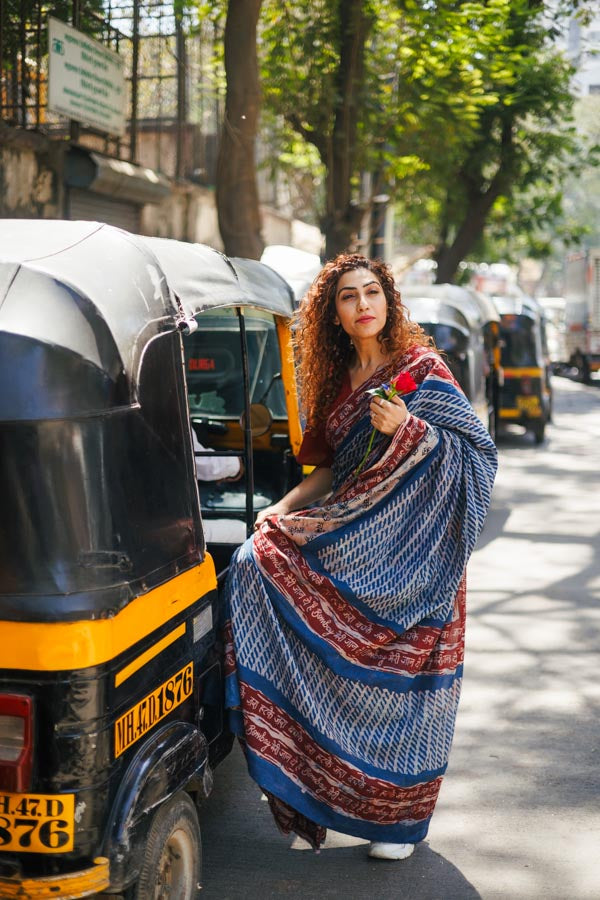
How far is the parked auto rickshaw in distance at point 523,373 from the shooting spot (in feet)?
46.6

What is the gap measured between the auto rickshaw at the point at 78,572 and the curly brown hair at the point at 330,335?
3.44 feet

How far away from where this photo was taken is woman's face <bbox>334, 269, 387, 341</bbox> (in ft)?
11.4

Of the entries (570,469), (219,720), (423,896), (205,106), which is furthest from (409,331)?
(205,106)

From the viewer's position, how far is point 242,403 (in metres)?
5.48

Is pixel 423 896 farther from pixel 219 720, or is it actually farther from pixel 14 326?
pixel 14 326

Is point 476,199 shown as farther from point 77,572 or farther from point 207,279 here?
point 77,572

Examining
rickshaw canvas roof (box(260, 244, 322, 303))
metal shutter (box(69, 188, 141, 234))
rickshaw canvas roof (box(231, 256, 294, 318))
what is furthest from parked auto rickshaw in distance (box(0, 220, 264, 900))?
rickshaw canvas roof (box(260, 244, 322, 303))

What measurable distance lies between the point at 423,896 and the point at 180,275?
2.02 metres

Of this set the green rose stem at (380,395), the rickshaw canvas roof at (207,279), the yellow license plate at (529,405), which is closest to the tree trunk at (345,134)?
the yellow license plate at (529,405)

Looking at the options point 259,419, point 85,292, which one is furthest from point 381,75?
point 85,292

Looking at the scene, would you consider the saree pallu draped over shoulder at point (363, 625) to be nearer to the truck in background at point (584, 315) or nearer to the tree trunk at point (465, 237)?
the tree trunk at point (465, 237)

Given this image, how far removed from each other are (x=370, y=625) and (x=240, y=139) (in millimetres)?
6409

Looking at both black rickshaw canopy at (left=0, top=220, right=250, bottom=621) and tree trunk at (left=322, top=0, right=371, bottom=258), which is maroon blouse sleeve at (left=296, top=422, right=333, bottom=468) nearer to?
black rickshaw canopy at (left=0, top=220, right=250, bottom=621)

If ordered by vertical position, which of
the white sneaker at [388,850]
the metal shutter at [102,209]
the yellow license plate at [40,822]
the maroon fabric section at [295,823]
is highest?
the metal shutter at [102,209]
